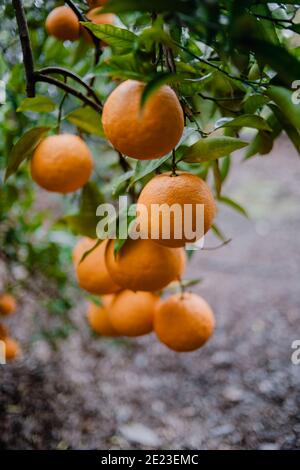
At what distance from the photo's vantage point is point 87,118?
2.23 ft

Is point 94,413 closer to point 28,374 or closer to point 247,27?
point 28,374

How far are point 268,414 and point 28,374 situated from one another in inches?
25.1

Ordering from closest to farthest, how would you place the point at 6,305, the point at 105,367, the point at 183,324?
the point at 183,324 < the point at 6,305 < the point at 105,367

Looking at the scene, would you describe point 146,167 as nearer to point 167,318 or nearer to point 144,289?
point 144,289

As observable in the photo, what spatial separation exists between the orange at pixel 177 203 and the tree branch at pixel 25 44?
0.88 feet

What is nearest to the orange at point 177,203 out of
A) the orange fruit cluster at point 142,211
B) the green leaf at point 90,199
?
the orange fruit cluster at point 142,211

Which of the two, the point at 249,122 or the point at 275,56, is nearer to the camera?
the point at 275,56

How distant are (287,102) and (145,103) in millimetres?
132

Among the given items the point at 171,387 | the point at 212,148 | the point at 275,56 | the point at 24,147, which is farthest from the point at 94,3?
the point at 171,387

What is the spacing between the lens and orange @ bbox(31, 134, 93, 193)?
0.62m

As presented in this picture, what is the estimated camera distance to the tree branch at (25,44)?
1.91 feet

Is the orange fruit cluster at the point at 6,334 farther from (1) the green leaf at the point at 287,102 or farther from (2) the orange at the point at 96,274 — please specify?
(1) the green leaf at the point at 287,102

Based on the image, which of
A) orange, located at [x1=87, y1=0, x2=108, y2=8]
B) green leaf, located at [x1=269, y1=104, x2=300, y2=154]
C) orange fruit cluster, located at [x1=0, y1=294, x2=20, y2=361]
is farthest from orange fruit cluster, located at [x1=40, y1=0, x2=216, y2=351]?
orange fruit cluster, located at [x1=0, y1=294, x2=20, y2=361]
